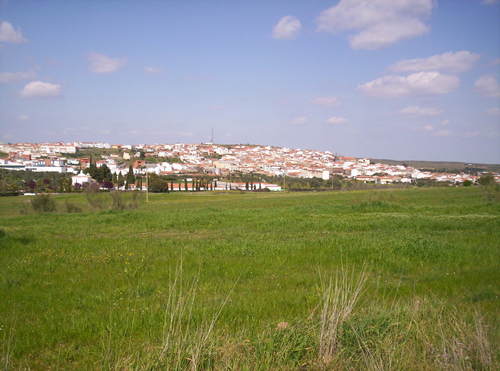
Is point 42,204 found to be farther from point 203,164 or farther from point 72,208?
point 203,164

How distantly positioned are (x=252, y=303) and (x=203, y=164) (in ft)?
454

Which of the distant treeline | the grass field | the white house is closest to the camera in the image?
the grass field

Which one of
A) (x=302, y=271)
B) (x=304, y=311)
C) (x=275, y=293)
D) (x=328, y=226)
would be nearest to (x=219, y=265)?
(x=302, y=271)

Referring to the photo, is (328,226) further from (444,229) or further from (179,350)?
(179,350)

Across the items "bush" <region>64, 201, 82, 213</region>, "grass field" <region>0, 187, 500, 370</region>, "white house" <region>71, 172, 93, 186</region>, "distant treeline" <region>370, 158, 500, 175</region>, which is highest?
"distant treeline" <region>370, 158, 500, 175</region>

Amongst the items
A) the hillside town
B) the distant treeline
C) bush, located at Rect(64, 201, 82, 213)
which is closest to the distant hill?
the distant treeline

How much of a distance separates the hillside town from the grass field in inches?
2248

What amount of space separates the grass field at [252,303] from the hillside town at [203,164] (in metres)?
57.1

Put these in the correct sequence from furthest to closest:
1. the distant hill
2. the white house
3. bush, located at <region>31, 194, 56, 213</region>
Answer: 1. the distant hill
2. the white house
3. bush, located at <region>31, 194, 56, 213</region>

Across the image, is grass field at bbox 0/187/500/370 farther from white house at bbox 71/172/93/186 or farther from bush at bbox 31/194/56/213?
white house at bbox 71/172/93/186

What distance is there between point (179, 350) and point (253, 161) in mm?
159904

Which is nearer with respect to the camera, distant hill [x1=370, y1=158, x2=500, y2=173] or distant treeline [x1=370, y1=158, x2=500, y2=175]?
distant treeline [x1=370, y1=158, x2=500, y2=175]

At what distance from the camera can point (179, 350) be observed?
3645mm

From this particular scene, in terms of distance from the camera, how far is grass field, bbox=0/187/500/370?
392 cm
